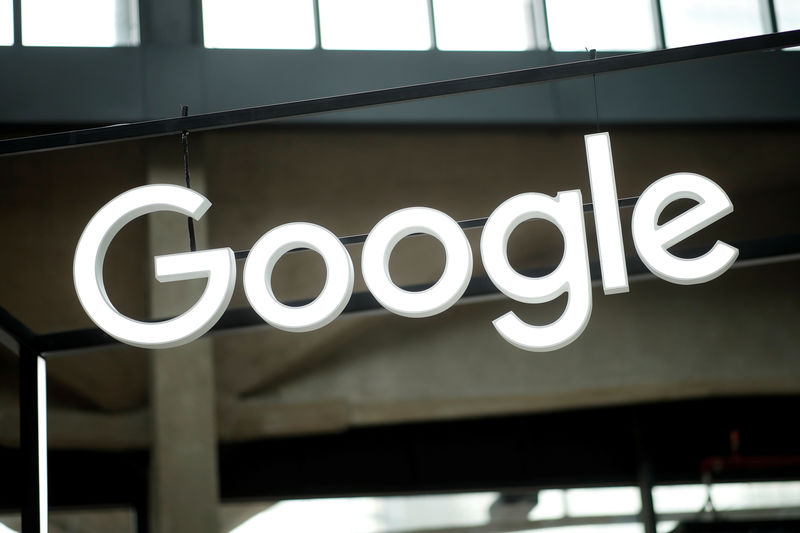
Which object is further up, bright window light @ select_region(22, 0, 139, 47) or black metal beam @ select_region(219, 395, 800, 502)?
bright window light @ select_region(22, 0, 139, 47)

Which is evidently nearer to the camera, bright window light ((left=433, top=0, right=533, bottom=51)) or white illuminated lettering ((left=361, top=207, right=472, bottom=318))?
white illuminated lettering ((left=361, top=207, right=472, bottom=318))

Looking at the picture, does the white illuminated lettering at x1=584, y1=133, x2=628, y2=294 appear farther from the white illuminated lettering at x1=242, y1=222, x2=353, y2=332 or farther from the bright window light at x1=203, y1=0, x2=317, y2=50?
the bright window light at x1=203, y1=0, x2=317, y2=50

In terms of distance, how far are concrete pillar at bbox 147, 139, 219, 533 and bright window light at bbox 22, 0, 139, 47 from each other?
1.06 m

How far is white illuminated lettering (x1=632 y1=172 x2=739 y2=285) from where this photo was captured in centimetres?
455

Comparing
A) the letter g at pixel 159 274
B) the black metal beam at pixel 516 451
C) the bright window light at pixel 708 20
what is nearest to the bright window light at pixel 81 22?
the letter g at pixel 159 274

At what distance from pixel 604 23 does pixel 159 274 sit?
22.4 ft

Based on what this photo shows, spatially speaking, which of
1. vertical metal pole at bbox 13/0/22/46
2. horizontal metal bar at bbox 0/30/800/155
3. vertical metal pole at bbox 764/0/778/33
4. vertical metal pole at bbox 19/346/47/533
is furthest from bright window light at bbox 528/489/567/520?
horizontal metal bar at bbox 0/30/800/155

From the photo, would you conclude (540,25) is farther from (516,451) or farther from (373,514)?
(373,514)

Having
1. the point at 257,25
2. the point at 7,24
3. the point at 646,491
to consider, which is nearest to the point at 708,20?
the point at 257,25

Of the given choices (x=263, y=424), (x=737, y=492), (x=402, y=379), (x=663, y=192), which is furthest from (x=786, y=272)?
(x=663, y=192)

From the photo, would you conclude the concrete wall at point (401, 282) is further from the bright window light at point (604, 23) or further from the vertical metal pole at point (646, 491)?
the vertical metal pole at point (646, 491)

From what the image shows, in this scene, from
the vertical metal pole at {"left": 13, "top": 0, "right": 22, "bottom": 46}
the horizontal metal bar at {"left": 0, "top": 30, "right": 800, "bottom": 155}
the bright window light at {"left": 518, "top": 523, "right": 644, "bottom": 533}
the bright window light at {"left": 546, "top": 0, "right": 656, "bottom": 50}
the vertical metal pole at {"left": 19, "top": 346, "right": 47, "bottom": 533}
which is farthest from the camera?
the bright window light at {"left": 518, "top": 523, "right": 644, "bottom": 533}

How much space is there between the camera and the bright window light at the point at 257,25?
9.49 meters

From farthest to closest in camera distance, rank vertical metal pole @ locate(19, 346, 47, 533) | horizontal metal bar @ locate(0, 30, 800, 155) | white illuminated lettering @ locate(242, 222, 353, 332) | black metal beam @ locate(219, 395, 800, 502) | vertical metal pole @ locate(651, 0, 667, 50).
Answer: black metal beam @ locate(219, 395, 800, 502)
vertical metal pole @ locate(651, 0, 667, 50)
vertical metal pole @ locate(19, 346, 47, 533)
white illuminated lettering @ locate(242, 222, 353, 332)
horizontal metal bar @ locate(0, 30, 800, 155)
